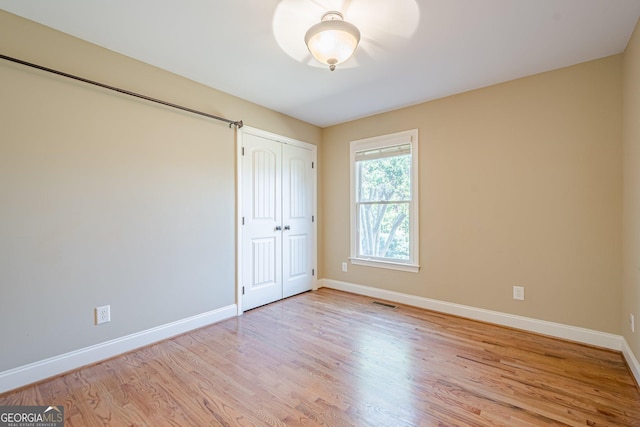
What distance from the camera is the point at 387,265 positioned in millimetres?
3736

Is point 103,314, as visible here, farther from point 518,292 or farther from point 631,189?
point 631,189

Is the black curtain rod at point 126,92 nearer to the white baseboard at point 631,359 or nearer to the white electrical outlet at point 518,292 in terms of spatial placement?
the white electrical outlet at point 518,292

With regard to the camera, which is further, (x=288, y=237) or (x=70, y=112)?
(x=288, y=237)

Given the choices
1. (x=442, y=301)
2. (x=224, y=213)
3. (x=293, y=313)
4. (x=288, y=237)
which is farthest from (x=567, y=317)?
(x=224, y=213)

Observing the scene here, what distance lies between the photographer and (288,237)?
3916 mm

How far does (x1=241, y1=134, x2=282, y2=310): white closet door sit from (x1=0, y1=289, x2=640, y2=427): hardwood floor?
29.1 inches

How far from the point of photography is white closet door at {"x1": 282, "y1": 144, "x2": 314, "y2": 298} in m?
3.87

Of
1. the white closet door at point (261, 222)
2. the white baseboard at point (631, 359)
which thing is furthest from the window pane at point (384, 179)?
the white baseboard at point (631, 359)

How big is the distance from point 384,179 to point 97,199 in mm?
3074

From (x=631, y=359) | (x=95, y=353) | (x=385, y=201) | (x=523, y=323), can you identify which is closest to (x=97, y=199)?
(x=95, y=353)

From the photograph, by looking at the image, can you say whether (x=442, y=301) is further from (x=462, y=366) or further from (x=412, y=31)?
(x=412, y=31)

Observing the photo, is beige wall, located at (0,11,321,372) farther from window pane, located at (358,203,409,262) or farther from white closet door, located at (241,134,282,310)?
window pane, located at (358,203,409,262)

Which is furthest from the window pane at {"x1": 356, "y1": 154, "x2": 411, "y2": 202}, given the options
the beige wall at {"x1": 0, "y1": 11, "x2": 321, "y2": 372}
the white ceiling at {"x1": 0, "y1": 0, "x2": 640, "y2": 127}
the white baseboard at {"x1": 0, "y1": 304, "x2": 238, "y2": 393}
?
the white baseboard at {"x1": 0, "y1": 304, "x2": 238, "y2": 393}

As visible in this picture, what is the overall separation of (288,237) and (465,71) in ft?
9.05
